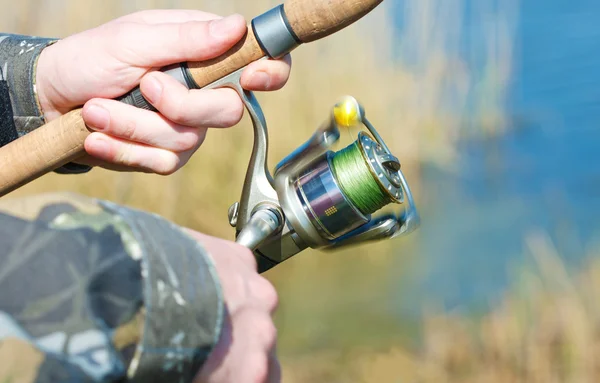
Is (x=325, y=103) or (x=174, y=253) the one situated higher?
(x=174, y=253)

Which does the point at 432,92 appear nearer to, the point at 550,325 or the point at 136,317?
the point at 550,325

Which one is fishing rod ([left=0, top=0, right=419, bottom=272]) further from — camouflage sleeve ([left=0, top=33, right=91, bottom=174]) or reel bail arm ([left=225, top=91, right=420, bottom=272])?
camouflage sleeve ([left=0, top=33, right=91, bottom=174])

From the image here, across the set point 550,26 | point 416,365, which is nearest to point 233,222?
point 416,365

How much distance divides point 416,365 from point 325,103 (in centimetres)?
117

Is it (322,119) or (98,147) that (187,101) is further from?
(322,119)

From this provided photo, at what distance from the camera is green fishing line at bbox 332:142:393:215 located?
1193mm

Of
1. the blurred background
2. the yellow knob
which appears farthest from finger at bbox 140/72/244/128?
the blurred background

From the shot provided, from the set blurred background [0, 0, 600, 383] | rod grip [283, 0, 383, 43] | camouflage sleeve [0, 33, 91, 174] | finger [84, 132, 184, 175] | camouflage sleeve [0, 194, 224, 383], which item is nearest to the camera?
camouflage sleeve [0, 194, 224, 383]

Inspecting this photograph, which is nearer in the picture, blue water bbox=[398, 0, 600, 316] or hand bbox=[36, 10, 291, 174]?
hand bbox=[36, 10, 291, 174]

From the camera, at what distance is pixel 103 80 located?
136 centimetres

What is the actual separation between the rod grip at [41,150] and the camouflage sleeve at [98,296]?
2.29 feet

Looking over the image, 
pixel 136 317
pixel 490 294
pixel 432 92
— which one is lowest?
pixel 490 294

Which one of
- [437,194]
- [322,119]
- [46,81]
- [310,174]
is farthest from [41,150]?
[437,194]

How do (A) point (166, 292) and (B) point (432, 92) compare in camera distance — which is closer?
(A) point (166, 292)
